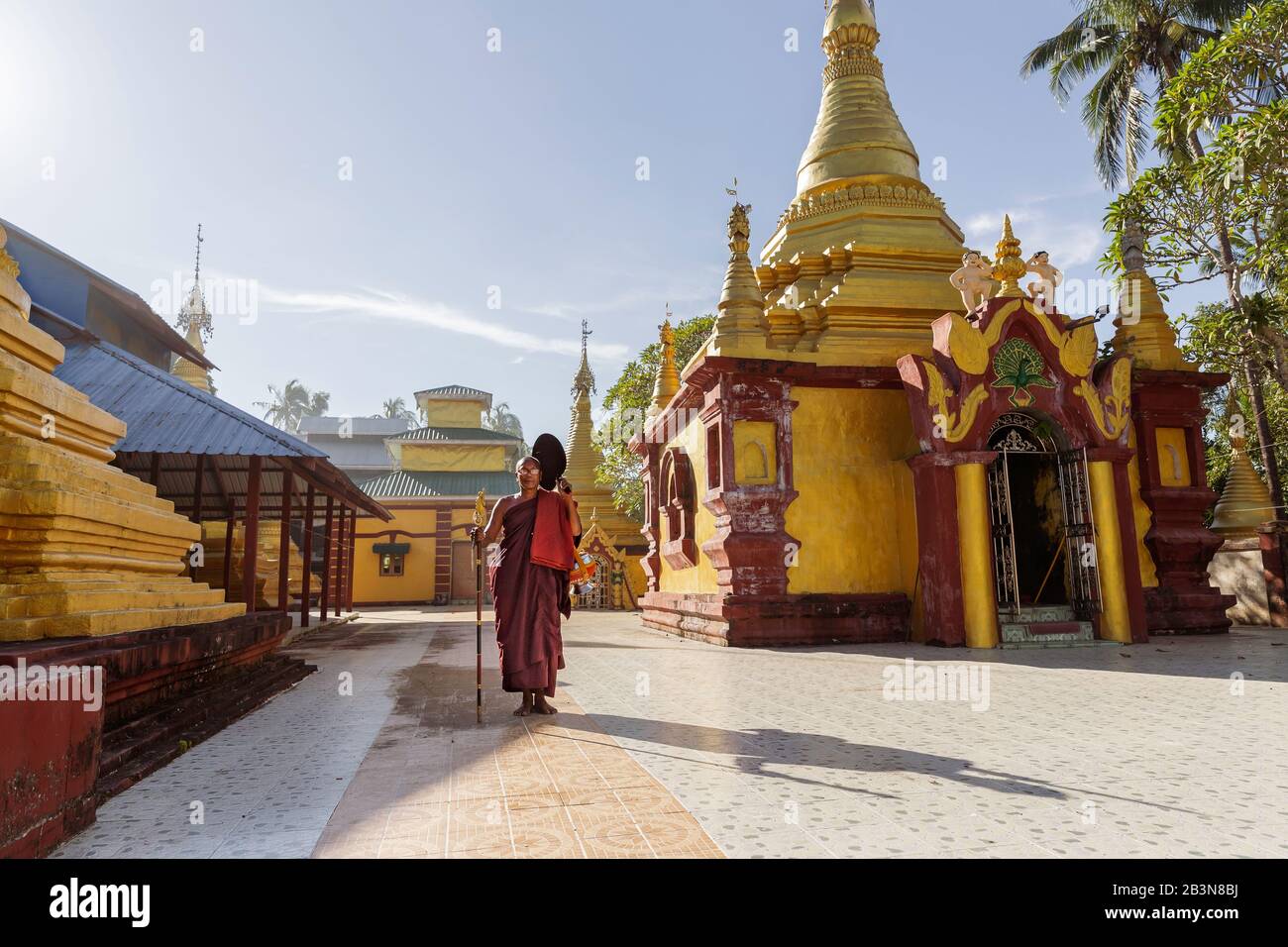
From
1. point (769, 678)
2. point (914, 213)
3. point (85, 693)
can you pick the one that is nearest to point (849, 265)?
point (914, 213)

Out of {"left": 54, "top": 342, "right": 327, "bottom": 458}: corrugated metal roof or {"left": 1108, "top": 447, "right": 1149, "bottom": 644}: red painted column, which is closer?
{"left": 54, "top": 342, "right": 327, "bottom": 458}: corrugated metal roof

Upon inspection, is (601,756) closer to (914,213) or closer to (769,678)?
(769,678)

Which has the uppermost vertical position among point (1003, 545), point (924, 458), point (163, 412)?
point (163, 412)

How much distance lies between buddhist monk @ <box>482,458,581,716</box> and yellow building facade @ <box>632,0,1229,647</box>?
5.18 meters

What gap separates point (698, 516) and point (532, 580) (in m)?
7.56

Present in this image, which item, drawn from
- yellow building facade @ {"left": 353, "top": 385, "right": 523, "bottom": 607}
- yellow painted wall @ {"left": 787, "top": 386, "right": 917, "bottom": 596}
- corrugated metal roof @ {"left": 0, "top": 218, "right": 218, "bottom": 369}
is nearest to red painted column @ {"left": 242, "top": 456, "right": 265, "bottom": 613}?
corrugated metal roof @ {"left": 0, "top": 218, "right": 218, "bottom": 369}

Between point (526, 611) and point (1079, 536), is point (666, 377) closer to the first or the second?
point (1079, 536)

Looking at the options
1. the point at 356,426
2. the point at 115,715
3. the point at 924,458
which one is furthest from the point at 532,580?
the point at 356,426

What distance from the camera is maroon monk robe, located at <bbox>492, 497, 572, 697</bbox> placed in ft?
17.8

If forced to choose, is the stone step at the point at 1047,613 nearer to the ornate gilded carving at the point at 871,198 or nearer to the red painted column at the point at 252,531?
the ornate gilded carving at the point at 871,198

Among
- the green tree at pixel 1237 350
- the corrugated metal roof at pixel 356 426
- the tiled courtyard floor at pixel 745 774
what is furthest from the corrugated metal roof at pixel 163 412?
the corrugated metal roof at pixel 356 426

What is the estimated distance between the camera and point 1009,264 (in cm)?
1059

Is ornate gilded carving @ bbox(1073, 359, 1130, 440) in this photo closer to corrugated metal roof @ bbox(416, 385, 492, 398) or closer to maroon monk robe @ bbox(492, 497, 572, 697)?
maroon monk robe @ bbox(492, 497, 572, 697)
